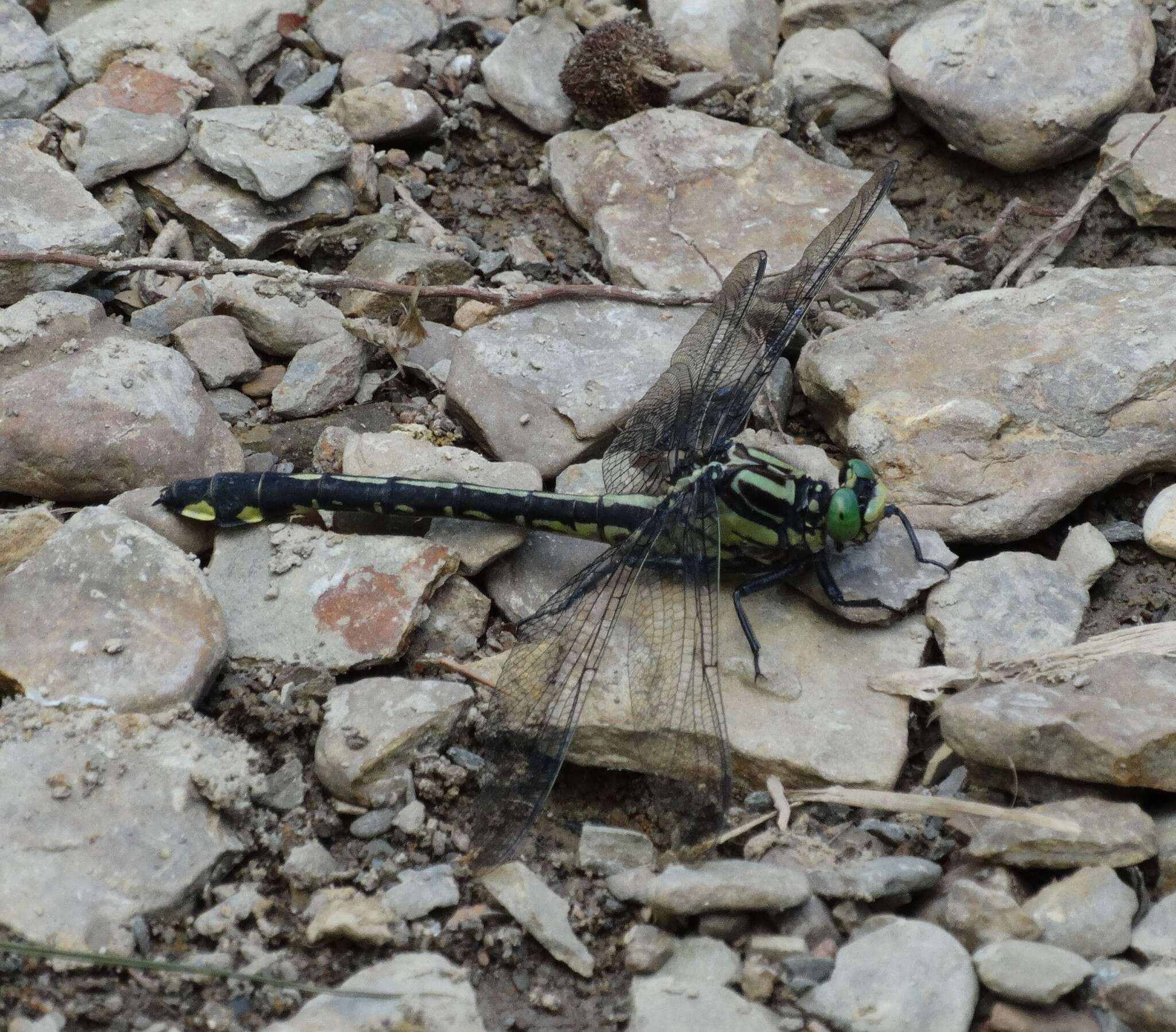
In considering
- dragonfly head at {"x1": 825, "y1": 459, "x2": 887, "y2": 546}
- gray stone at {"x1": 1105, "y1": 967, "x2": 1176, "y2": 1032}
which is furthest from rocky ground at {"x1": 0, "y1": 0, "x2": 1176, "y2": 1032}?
dragonfly head at {"x1": 825, "y1": 459, "x2": 887, "y2": 546}

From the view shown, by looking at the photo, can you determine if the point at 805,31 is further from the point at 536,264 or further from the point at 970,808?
the point at 970,808

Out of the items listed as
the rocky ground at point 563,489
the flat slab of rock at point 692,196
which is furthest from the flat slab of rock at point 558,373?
the flat slab of rock at point 692,196

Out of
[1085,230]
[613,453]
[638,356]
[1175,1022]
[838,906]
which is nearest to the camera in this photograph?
[1175,1022]

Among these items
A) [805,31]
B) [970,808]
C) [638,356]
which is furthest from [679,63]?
[970,808]

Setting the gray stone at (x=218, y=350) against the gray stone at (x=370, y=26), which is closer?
the gray stone at (x=218, y=350)

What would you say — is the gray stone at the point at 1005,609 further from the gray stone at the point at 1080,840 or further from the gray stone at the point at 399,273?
the gray stone at the point at 399,273

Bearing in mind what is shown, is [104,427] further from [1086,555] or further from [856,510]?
[1086,555]
